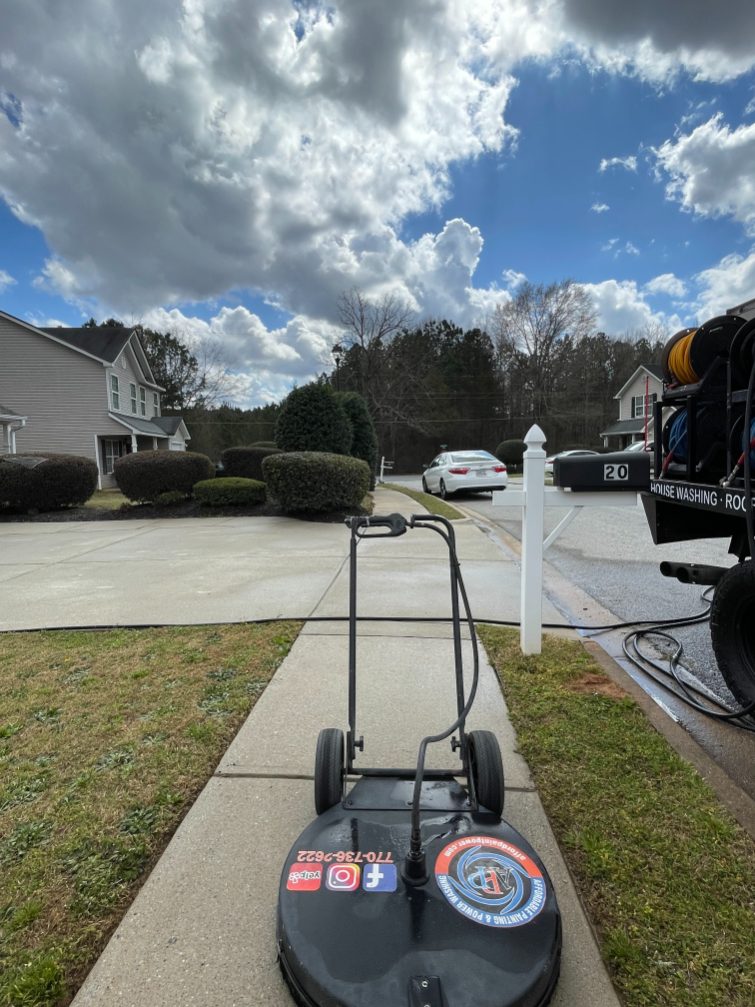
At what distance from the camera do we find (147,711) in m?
2.80

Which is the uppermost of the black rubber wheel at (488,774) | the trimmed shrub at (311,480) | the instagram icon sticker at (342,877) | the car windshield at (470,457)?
the car windshield at (470,457)

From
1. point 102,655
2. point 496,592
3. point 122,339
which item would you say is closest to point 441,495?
point 496,592

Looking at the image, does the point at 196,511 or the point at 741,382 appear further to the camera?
the point at 196,511

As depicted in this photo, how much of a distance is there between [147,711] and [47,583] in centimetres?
376

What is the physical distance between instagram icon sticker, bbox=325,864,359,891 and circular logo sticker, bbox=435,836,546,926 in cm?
21

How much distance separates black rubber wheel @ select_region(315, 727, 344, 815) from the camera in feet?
6.02

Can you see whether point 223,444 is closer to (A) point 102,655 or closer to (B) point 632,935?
(A) point 102,655

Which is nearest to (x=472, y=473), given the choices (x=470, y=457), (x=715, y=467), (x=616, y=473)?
(x=470, y=457)

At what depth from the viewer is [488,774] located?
180 cm

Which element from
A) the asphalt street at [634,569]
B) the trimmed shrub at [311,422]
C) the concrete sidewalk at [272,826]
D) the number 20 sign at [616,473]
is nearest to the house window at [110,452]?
the trimmed shrub at [311,422]

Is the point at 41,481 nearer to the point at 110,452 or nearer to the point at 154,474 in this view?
the point at 154,474

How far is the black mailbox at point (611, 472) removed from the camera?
326 cm

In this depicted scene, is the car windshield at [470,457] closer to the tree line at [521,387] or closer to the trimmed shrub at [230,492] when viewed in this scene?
the trimmed shrub at [230,492]

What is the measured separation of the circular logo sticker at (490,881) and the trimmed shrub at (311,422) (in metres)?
10.6
